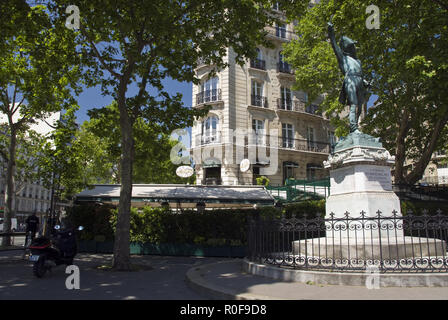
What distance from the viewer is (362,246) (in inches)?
270

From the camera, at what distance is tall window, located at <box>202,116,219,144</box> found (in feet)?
86.0

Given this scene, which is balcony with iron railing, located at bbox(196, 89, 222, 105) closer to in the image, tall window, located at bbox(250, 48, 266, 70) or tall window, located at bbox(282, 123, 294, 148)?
tall window, located at bbox(250, 48, 266, 70)

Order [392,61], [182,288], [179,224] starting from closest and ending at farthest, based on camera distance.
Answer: [182,288], [392,61], [179,224]

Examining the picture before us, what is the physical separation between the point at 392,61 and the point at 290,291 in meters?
12.1

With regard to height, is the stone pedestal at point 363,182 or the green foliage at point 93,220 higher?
the stone pedestal at point 363,182

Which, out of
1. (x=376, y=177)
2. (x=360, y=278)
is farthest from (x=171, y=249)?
(x=360, y=278)

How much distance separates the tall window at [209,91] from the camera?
26.7m

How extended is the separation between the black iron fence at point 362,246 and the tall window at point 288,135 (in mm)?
20160

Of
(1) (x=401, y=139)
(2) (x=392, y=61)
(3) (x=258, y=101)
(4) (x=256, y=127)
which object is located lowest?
(1) (x=401, y=139)

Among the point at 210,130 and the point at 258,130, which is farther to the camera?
the point at 258,130

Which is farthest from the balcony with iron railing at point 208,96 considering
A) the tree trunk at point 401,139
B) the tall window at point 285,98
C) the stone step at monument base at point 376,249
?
the stone step at monument base at point 376,249

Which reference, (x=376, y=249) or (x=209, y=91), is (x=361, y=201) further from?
(x=209, y=91)

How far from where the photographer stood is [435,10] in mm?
13203

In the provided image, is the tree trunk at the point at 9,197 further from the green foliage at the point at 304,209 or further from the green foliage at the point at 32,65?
the green foliage at the point at 304,209
